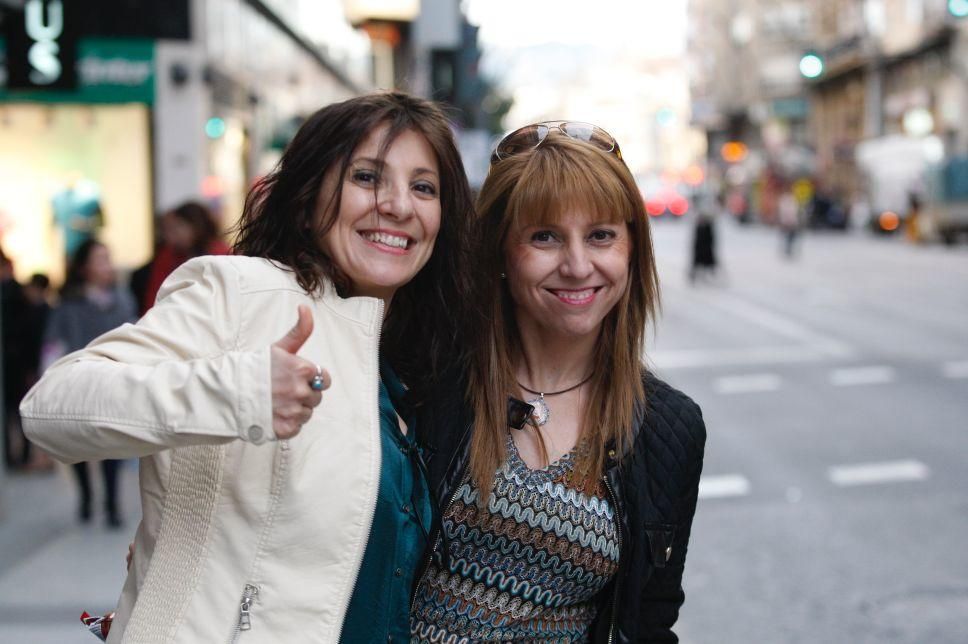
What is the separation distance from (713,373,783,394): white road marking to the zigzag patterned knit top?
399 inches

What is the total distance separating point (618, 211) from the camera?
2.48 meters

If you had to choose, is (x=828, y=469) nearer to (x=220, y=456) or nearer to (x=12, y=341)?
(x=12, y=341)

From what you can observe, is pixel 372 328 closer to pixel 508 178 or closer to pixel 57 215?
pixel 508 178

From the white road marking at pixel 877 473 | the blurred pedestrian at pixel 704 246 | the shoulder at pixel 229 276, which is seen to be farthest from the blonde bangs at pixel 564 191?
the blurred pedestrian at pixel 704 246

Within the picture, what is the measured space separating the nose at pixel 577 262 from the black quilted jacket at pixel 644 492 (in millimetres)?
334

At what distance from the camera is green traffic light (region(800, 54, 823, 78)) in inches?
803

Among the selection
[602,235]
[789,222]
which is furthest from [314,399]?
[789,222]

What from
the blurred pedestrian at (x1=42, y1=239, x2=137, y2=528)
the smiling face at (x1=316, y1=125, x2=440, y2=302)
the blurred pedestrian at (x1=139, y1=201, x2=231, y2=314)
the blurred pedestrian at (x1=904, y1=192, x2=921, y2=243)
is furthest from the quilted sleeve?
the blurred pedestrian at (x1=904, y1=192, x2=921, y2=243)

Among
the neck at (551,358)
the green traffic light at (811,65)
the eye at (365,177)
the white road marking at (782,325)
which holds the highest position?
the green traffic light at (811,65)

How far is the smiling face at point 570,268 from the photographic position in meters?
2.47

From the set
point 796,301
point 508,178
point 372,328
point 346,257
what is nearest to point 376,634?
point 372,328

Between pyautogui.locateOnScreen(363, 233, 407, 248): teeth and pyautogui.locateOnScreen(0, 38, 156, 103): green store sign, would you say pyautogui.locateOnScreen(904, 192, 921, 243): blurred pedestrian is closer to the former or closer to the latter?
pyautogui.locateOnScreen(0, 38, 156, 103): green store sign

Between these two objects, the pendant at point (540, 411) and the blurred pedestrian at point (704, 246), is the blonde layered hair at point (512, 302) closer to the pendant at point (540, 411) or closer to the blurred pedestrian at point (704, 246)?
the pendant at point (540, 411)

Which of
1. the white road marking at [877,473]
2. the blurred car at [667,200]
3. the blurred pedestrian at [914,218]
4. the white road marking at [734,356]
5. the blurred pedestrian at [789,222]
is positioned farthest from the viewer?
the blurred car at [667,200]
